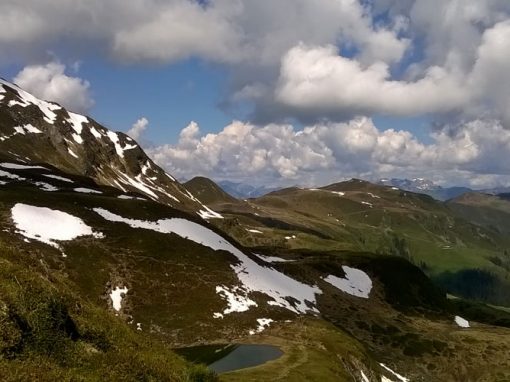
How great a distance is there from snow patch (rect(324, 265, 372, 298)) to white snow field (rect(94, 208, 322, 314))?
17874 millimetres

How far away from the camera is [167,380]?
23.2 meters

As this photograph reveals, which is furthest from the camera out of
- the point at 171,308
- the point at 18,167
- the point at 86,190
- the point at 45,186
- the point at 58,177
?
the point at 18,167

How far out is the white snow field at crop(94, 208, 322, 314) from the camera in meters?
96.4

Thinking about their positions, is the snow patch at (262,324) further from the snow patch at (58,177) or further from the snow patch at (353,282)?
the snow patch at (58,177)

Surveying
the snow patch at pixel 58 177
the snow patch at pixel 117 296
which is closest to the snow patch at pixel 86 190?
the snow patch at pixel 58 177

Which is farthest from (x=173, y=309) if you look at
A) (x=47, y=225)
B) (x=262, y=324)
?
(x=47, y=225)

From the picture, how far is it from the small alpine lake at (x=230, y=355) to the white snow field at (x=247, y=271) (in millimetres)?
20565

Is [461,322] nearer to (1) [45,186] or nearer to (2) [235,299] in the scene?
(2) [235,299]

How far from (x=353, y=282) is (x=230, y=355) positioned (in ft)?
272

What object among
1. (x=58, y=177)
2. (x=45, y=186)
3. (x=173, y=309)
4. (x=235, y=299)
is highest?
(x=58, y=177)

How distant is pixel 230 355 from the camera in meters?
64.8

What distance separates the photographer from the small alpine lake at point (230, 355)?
195 ft

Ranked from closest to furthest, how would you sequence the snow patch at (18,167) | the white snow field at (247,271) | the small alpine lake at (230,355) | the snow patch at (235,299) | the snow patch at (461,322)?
the small alpine lake at (230,355)
the snow patch at (235,299)
the white snow field at (247,271)
the snow patch at (18,167)
the snow patch at (461,322)

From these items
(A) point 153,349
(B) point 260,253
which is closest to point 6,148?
(B) point 260,253
